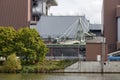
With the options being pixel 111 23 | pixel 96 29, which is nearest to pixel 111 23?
pixel 111 23

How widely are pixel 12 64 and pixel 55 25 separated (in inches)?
1917

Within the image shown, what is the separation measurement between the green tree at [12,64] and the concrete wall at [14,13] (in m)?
40.3

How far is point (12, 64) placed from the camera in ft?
A: 231

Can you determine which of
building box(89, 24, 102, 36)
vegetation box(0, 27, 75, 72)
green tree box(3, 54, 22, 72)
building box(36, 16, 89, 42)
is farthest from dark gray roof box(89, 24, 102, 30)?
green tree box(3, 54, 22, 72)

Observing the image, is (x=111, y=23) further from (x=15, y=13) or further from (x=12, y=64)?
(x=12, y=64)

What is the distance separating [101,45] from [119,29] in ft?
72.3

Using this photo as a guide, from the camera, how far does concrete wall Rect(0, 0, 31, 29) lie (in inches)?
4360

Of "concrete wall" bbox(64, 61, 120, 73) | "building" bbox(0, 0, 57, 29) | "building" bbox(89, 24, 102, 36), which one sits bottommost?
"concrete wall" bbox(64, 61, 120, 73)

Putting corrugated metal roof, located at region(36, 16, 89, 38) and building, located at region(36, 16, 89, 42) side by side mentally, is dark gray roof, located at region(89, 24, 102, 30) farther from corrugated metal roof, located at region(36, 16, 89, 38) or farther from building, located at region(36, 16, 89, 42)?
corrugated metal roof, located at region(36, 16, 89, 38)

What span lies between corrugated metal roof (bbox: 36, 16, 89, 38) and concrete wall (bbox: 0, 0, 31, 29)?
5733 millimetres

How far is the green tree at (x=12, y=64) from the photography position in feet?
230

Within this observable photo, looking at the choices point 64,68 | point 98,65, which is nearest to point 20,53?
point 64,68

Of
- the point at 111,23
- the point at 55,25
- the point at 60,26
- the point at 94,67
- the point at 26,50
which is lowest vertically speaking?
the point at 94,67

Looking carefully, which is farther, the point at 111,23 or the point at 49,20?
the point at 49,20
